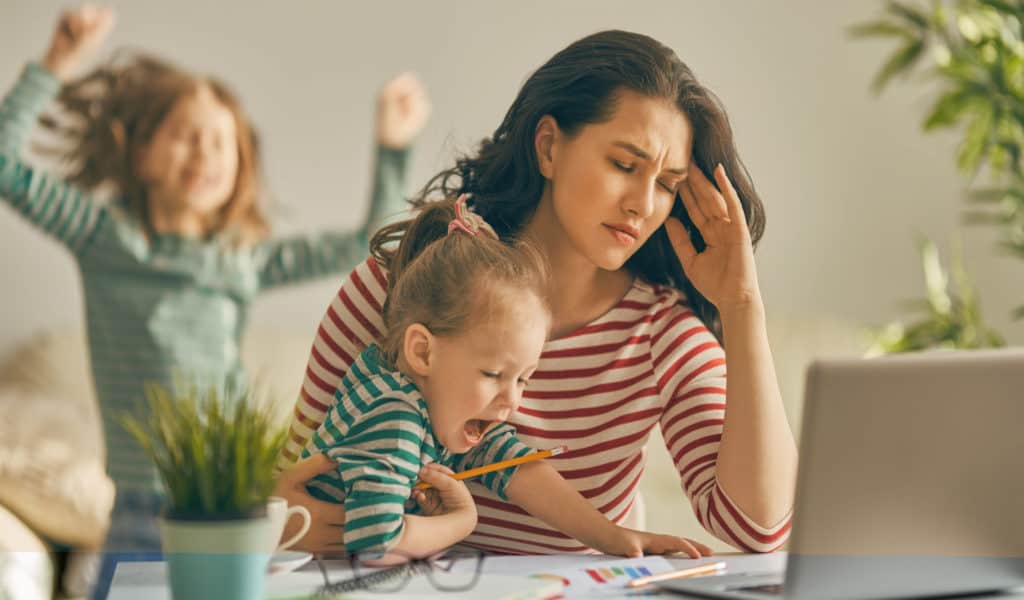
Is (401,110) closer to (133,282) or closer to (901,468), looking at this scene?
(133,282)

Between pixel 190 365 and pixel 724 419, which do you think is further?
pixel 190 365

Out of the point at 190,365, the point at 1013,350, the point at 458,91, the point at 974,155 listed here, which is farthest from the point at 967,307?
the point at 1013,350

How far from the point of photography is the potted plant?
29.0 inches

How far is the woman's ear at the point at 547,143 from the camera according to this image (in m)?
1.13

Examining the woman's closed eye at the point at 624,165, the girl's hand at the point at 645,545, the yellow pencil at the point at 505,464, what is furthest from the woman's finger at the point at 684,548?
the woman's closed eye at the point at 624,165

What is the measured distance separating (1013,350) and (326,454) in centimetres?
56

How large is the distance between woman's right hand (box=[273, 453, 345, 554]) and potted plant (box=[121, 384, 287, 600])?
0.66ft

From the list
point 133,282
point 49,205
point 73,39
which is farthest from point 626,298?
point 73,39

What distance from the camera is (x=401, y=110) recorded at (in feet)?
7.80

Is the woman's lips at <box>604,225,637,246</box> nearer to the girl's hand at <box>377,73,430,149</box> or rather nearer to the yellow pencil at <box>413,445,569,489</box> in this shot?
the yellow pencil at <box>413,445,569,489</box>

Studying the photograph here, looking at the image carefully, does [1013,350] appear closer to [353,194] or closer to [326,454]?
[326,454]

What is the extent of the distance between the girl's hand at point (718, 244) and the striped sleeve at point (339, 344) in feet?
1.01

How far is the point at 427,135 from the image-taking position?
2879 mm

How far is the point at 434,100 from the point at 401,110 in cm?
49
